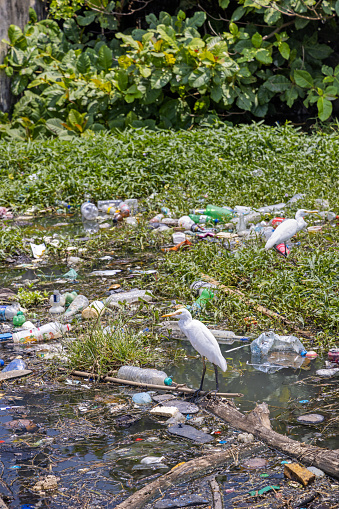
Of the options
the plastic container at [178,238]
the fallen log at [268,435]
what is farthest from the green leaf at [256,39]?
the fallen log at [268,435]

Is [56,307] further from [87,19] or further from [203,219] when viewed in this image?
[87,19]

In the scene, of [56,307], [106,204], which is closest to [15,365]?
[56,307]

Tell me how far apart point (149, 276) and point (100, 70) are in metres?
5.76

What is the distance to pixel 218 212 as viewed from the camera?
5117 millimetres

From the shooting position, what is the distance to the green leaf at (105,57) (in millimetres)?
8633

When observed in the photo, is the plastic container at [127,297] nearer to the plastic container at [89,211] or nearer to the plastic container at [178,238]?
the plastic container at [178,238]

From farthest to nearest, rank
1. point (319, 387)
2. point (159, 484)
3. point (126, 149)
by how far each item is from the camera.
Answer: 1. point (126, 149)
2. point (319, 387)
3. point (159, 484)

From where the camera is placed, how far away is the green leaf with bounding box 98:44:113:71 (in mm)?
8633

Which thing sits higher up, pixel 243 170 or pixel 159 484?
pixel 159 484

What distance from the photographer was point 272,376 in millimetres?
2697

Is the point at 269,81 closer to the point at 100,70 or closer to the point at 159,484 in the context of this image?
the point at 100,70

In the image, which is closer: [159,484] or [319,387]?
[159,484]

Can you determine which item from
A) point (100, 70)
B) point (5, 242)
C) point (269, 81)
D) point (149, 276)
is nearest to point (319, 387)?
point (149, 276)

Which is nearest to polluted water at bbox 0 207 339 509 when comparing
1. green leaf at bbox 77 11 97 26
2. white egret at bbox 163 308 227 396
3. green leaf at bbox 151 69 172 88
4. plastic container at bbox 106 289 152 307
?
plastic container at bbox 106 289 152 307
